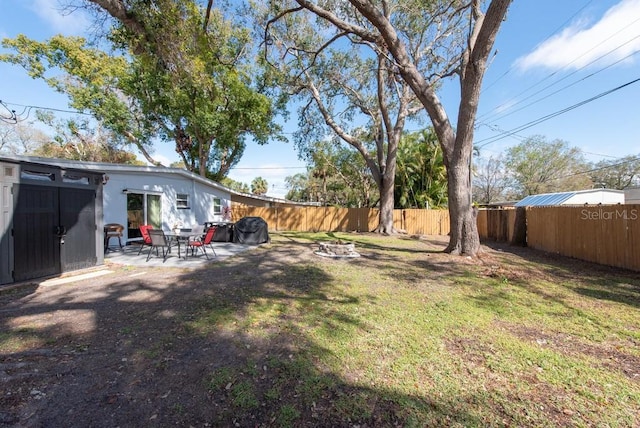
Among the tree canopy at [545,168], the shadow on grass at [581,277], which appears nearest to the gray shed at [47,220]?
the shadow on grass at [581,277]

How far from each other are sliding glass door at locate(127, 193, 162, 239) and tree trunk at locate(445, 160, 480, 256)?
11296 mm

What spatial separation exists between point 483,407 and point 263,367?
6.14 feet

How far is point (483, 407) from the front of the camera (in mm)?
2205

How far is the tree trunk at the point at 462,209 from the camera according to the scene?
8.33 m

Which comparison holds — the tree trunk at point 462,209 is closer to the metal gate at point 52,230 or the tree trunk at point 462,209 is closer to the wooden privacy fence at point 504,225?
the wooden privacy fence at point 504,225

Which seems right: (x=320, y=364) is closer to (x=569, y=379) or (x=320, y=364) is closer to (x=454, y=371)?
(x=454, y=371)

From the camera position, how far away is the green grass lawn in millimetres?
→ 2191

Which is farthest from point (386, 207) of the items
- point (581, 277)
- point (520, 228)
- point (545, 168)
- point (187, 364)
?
point (545, 168)

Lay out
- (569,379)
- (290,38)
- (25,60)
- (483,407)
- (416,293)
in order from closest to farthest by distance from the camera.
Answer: (483,407), (569,379), (416,293), (290,38), (25,60)

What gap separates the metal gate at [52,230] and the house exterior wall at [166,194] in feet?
14.0

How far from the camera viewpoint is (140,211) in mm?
11430

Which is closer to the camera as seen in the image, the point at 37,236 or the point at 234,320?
the point at 234,320

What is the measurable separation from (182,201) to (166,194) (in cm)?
107

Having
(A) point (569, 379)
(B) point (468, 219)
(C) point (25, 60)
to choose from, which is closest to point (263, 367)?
(A) point (569, 379)
